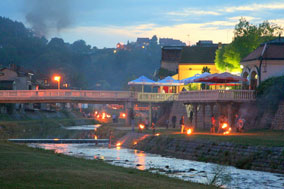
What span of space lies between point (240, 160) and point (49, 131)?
198 feet

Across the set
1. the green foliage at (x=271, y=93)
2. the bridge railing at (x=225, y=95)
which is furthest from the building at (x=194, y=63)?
the green foliage at (x=271, y=93)

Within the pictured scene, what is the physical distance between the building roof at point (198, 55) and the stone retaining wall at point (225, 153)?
184ft

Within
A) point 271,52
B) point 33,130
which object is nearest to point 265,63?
point 271,52

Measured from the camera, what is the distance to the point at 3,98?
261 ft

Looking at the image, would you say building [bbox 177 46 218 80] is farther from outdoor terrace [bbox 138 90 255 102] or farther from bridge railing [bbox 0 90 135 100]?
outdoor terrace [bbox 138 90 255 102]

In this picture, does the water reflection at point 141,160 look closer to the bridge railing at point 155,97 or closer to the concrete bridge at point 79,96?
the concrete bridge at point 79,96

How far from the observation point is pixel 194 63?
343 feet

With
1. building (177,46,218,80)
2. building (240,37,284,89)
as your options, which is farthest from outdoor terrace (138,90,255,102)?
building (177,46,218,80)

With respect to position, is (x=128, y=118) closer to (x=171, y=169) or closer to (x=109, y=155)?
(x=109, y=155)

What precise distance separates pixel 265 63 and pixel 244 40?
24511 mm

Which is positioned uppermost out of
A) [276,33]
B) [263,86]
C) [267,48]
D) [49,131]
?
[276,33]

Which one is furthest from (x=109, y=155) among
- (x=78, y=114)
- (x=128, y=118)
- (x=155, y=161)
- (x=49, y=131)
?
(x=78, y=114)

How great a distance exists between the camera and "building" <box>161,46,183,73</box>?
379 ft

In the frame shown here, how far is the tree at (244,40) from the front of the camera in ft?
277
